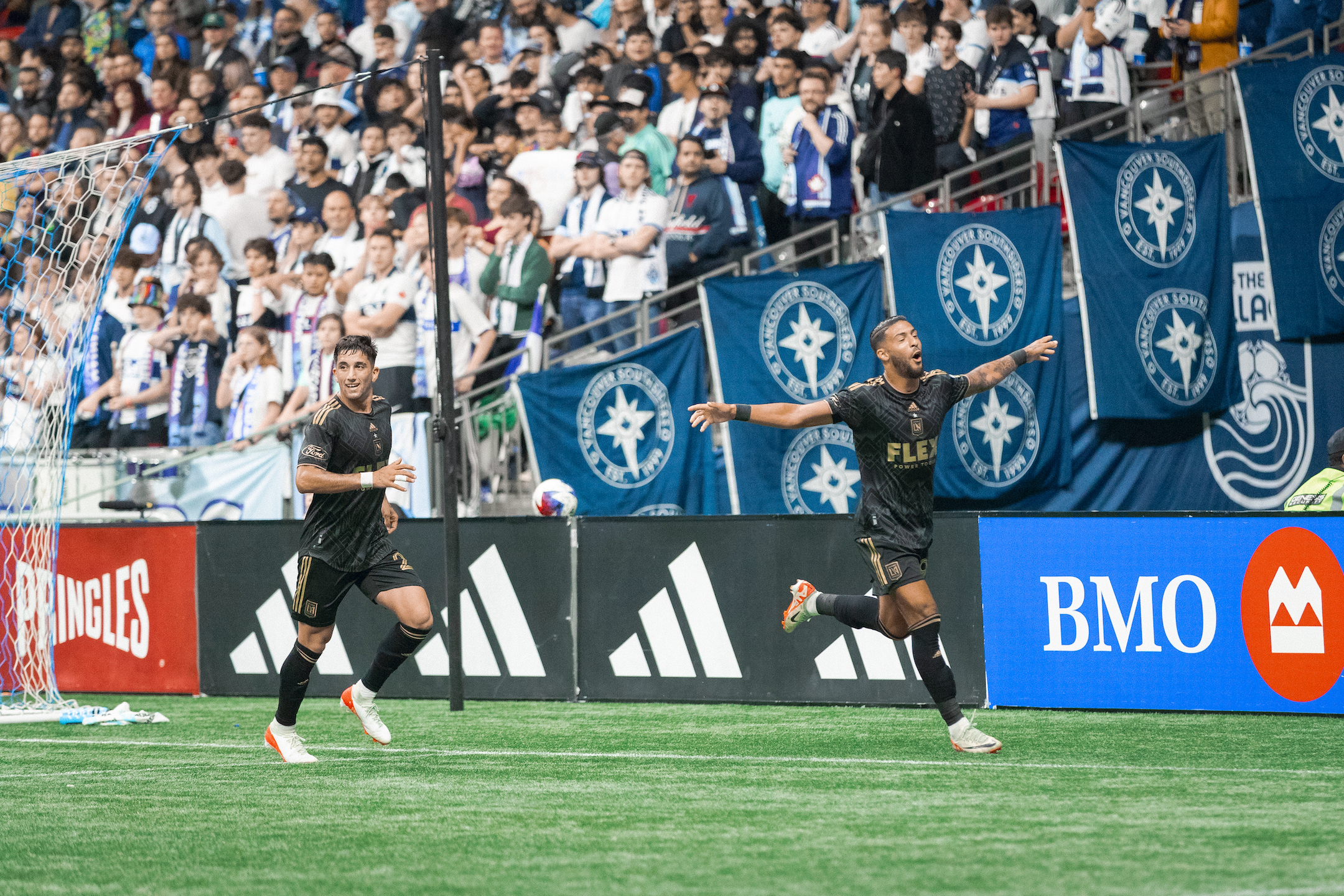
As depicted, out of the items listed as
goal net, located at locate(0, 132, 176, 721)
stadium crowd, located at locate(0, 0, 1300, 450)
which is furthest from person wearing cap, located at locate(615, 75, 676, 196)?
goal net, located at locate(0, 132, 176, 721)

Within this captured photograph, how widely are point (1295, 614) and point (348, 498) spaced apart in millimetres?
5583

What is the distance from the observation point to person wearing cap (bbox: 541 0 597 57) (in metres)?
19.1

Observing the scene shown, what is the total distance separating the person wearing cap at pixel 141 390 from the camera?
18.0 m

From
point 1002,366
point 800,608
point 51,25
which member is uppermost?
point 51,25

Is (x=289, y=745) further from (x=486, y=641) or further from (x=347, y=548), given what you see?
(x=486, y=641)

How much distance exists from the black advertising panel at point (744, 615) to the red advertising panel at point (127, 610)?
3572mm

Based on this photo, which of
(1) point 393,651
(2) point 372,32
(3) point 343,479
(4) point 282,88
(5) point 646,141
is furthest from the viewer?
(2) point 372,32

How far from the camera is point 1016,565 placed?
36.0ft

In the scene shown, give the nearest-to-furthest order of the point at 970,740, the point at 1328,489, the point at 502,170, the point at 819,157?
the point at 970,740 → the point at 1328,489 → the point at 819,157 → the point at 502,170

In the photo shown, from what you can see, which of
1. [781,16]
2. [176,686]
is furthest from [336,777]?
[781,16]

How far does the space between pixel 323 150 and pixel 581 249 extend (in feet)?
14.1

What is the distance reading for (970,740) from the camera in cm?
887

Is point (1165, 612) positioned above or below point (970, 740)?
above

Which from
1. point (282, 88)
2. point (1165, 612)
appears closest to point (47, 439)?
point (1165, 612)
